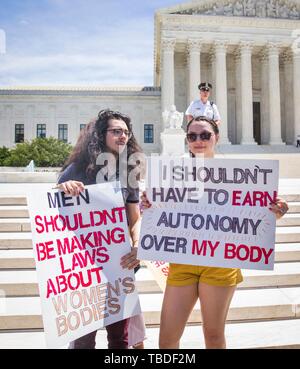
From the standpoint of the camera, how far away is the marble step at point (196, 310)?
4.65 meters

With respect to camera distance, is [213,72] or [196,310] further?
[213,72]

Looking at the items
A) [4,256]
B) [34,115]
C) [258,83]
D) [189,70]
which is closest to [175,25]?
[189,70]

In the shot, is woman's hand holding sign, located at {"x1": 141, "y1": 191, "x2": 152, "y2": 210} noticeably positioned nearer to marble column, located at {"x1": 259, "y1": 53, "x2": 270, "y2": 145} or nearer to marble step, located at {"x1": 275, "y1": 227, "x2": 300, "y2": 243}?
marble step, located at {"x1": 275, "y1": 227, "x2": 300, "y2": 243}

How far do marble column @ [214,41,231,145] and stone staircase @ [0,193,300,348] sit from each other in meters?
35.7

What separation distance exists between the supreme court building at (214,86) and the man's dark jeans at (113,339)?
37.9 meters

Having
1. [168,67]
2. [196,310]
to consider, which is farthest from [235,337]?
[168,67]

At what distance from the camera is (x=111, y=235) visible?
3438 millimetres

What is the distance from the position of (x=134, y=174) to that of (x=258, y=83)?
1885 inches

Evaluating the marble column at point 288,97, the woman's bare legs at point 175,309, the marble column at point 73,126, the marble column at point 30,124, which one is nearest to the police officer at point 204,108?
the woman's bare legs at point 175,309

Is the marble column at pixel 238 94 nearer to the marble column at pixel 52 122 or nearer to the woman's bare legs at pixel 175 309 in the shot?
the marble column at pixel 52 122

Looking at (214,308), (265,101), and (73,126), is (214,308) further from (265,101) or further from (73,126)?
(73,126)

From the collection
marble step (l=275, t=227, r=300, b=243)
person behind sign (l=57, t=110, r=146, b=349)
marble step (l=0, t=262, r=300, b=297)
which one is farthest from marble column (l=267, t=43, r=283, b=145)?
person behind sign (l=57, t=110, r=146, b=349)

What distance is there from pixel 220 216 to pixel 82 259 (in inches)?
53.3

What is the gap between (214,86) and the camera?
42.1 metres
